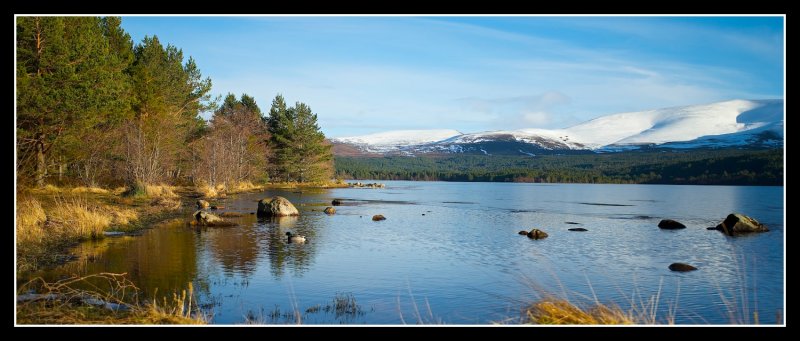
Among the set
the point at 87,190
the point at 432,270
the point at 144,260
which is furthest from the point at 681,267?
the point at 87,190

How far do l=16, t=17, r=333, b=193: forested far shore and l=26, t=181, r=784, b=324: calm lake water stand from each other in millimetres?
6964

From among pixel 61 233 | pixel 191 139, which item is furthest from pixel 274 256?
pixel 191 139

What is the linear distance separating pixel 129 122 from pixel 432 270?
123ft

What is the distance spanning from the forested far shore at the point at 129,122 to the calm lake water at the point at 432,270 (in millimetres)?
6964

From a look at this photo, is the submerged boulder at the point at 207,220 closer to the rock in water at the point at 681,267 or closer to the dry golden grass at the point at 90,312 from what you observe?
the dry golden grass at the point at 90,312

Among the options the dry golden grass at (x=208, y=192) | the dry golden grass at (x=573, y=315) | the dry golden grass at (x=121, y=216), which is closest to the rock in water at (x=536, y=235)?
the dry golden grass at (x=121, y=216)

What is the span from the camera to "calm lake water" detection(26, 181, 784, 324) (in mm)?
15282

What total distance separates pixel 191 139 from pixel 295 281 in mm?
59650

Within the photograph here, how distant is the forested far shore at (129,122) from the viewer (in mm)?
28205

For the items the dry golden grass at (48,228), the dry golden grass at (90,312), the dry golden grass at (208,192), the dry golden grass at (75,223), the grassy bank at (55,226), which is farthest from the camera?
the dry golden grass at (208,192)

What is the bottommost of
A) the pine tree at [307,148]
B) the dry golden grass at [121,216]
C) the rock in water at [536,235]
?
the rock in water at [536,235]
